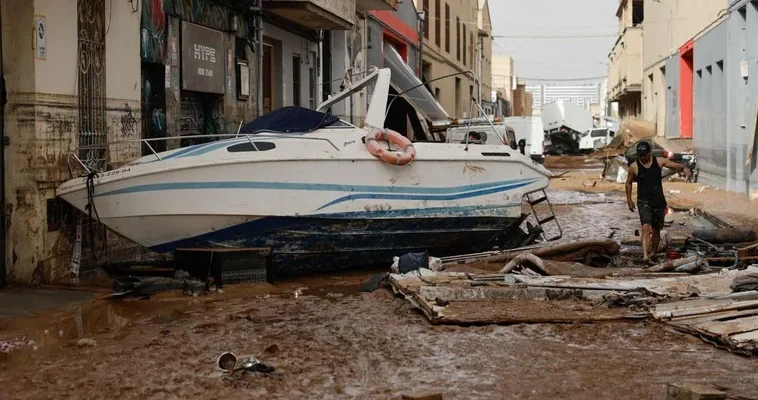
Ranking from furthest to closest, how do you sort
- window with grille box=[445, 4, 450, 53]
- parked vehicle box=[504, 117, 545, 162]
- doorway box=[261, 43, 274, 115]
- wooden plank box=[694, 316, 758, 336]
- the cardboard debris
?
1. the cardboard debris
2. parked vehicle box=[504, 117, 545, 162]
3. window with grille box=[445, 4, 450, 53]
4. doorway box=[261, 43, 274, 115]
5. wooden plank box=[694, 316, 758, 336]

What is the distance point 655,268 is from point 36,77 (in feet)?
21.3

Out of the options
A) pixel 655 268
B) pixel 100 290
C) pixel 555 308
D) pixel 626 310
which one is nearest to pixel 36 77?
pixel 100 290

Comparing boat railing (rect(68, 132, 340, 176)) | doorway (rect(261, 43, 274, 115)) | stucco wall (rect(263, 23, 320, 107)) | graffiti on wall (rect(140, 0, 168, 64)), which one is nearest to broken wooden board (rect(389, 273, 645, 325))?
boat railing (rect(68, 132, 340, 176))

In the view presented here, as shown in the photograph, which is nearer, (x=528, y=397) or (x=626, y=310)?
(x=528, y=397)

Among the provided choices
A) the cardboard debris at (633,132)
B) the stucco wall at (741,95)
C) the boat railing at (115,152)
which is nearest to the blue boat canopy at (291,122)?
the boat railing at (115,152)

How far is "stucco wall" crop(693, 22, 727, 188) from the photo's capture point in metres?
23.0

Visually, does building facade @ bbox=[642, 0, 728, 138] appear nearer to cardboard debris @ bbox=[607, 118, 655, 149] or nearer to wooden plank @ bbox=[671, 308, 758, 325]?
cardboard debris @ bbox=[607, 118, 655, 149]

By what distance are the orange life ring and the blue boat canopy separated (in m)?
0.72

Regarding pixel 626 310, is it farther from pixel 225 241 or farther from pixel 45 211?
pixel 45 211

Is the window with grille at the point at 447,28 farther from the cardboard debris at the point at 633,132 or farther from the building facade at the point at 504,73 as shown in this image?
the building facade at the point at 504,73

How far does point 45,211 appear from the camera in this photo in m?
9.05

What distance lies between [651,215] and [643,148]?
81 centimetres

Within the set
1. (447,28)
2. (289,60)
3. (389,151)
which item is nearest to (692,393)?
(389,151)

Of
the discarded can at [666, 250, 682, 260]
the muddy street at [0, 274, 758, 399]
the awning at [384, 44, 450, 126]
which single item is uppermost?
the awning at [384, 44, 450, 126]
